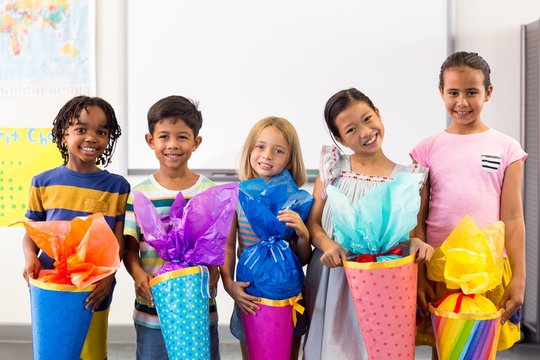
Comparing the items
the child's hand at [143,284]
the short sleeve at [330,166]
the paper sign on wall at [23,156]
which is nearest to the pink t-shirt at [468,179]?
the short sleeve at [330,166]

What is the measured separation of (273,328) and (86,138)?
777 millimetres

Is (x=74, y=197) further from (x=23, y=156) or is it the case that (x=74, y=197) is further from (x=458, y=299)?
(x=23, y=156)

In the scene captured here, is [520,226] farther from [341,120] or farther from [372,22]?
[372,22]

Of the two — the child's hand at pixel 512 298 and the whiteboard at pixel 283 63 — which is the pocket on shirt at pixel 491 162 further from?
the whiteboard at pixel 283 63

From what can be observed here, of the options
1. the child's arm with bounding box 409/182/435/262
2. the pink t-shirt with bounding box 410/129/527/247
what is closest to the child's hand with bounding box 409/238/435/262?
the child's arm with bounding box 409/182/435/262

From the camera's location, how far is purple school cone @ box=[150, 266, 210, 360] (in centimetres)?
137

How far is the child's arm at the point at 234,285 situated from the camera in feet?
4.98

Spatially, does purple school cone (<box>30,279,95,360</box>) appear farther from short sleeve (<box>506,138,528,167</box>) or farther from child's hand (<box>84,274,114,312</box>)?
short sleeve (<box>506,138,528,167</box>)

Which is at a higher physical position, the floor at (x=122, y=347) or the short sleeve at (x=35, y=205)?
the short sleeve at (x=35, y=205)

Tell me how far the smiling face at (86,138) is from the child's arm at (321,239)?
66 cm

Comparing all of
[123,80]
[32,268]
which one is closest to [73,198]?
[32,268]

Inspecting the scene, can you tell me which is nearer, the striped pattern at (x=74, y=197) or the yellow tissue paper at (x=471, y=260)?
the yellow tissue paper at (x=471, y=260)

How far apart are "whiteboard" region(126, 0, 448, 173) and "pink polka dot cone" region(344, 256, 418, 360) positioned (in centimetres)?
167

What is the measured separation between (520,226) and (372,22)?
159cm
